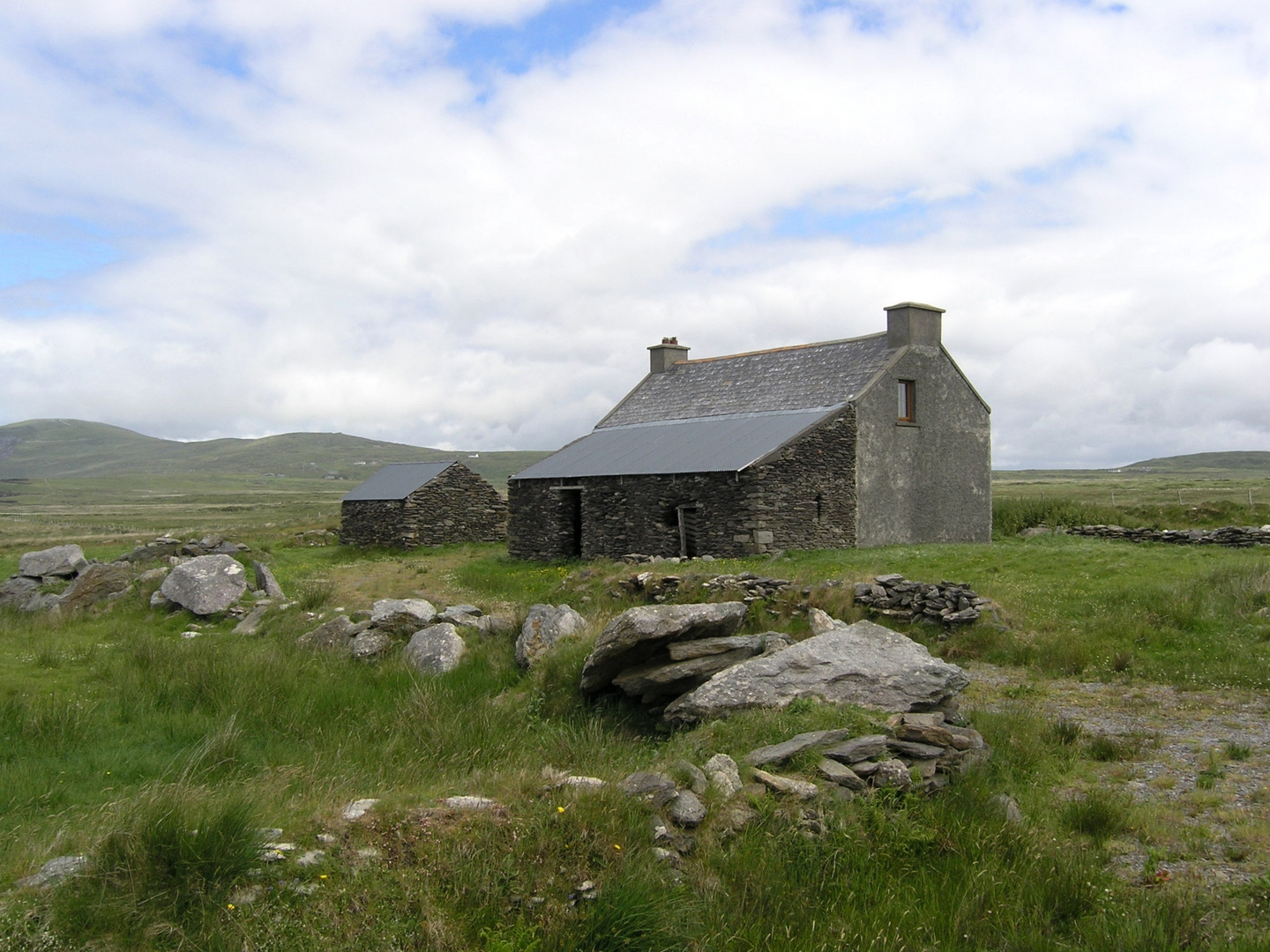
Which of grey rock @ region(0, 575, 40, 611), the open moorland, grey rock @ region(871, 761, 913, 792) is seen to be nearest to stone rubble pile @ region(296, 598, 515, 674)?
the open moorland

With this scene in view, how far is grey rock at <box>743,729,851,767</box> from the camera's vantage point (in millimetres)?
7084

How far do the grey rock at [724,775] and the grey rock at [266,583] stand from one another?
41.5 ft

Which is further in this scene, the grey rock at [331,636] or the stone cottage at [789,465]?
the stone cottage at [789,465]

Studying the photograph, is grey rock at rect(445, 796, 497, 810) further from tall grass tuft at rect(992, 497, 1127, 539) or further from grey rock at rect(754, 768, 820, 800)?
tall grass tuft at rect(992, 497, 1127, 539)

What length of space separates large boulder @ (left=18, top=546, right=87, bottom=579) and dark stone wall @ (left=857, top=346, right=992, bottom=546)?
61.1 ft

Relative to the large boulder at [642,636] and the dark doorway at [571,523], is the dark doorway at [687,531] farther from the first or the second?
the large boulder at [642,636]

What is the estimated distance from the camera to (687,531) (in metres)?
23.8

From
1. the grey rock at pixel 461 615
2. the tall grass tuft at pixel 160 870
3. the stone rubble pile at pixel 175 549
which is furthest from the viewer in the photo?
the stone rubble pile at pixel 175 549

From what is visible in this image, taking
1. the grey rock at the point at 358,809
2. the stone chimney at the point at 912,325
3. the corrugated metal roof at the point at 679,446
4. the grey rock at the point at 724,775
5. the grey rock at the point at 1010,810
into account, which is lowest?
the grey rock at the point at 1010,810

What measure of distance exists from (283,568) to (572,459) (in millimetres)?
9144

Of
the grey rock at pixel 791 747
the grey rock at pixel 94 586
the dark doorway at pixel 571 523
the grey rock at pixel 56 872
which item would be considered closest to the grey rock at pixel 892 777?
the grey rock at pixel 791 747

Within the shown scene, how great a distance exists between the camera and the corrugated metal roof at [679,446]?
23.2 metres

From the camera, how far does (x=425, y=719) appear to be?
29.0 feet

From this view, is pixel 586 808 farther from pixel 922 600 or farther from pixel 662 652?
pixel 922 600
